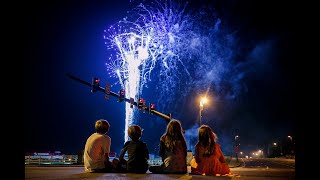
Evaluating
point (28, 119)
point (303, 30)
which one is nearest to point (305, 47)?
point (303, 30)

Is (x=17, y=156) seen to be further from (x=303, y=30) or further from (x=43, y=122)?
(x=43, y=122)

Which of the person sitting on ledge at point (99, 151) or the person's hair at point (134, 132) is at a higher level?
the person's hair at point (134, 132)

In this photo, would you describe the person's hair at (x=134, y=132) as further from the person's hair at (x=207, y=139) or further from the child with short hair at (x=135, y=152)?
the person's hair at (x=207, y=139)

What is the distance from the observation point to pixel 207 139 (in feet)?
28.5

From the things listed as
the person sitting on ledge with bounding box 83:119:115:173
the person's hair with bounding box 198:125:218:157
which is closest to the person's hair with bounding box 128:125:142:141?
the person sitting on ledge with bounding box 83:119:115:173

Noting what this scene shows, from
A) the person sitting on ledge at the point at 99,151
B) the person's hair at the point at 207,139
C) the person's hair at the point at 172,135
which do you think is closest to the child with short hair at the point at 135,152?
the person sitting on ledge at the point at 99,151

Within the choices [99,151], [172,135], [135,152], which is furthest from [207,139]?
[99,151]

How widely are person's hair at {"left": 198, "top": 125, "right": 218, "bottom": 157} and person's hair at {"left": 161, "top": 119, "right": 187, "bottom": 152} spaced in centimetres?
55

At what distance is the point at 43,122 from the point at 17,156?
13854cm

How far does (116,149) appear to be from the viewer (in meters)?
156

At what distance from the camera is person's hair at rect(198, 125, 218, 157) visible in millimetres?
8633

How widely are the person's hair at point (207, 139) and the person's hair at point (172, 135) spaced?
554 mm

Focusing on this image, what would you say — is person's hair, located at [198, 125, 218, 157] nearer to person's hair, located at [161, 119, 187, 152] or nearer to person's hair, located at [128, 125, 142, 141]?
person's hair, located at [161, 119, 187, 152]

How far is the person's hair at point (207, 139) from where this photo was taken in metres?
8.63
